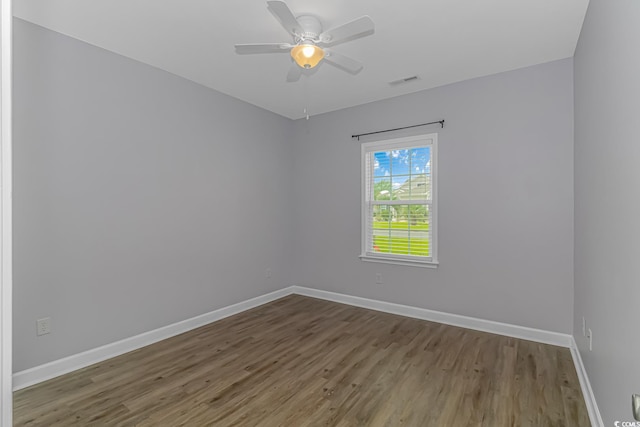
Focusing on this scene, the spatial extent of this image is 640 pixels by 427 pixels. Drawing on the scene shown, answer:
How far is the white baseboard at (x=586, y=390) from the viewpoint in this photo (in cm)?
185

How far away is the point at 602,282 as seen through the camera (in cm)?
183

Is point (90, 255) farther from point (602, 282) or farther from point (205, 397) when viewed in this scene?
point (602, 282)

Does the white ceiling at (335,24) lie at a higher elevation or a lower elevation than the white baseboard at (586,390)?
higher

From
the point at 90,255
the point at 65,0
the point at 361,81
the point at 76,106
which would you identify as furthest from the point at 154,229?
the point at 361,81

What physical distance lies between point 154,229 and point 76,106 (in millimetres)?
1234

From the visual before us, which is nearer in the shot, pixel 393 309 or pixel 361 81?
pixel 361 81

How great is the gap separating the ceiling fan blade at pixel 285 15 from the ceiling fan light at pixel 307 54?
118 millimetres

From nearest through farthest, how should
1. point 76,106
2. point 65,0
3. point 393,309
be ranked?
point 65,0 < point 76,106 < point 393,309

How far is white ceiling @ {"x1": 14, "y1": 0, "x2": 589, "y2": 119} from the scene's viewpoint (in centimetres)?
221

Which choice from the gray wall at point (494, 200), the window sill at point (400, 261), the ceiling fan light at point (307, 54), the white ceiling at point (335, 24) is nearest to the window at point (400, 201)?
the window sill at point (400, 261)

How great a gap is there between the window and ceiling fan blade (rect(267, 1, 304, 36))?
85.4 inches

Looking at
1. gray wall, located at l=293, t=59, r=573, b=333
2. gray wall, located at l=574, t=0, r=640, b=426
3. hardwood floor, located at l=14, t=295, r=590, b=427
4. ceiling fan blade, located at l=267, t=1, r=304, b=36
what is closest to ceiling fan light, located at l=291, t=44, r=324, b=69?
ceiling fan blade, located at l=267, t=1, r=304, b=36

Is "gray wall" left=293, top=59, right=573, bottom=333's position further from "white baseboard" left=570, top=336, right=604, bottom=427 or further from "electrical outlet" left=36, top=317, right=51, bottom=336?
"electrical outlet" left=36, top=317, right=51, bottom=336

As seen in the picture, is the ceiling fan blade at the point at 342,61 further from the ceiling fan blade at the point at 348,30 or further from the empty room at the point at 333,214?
the ceiling fan blade at the point at 348,30
